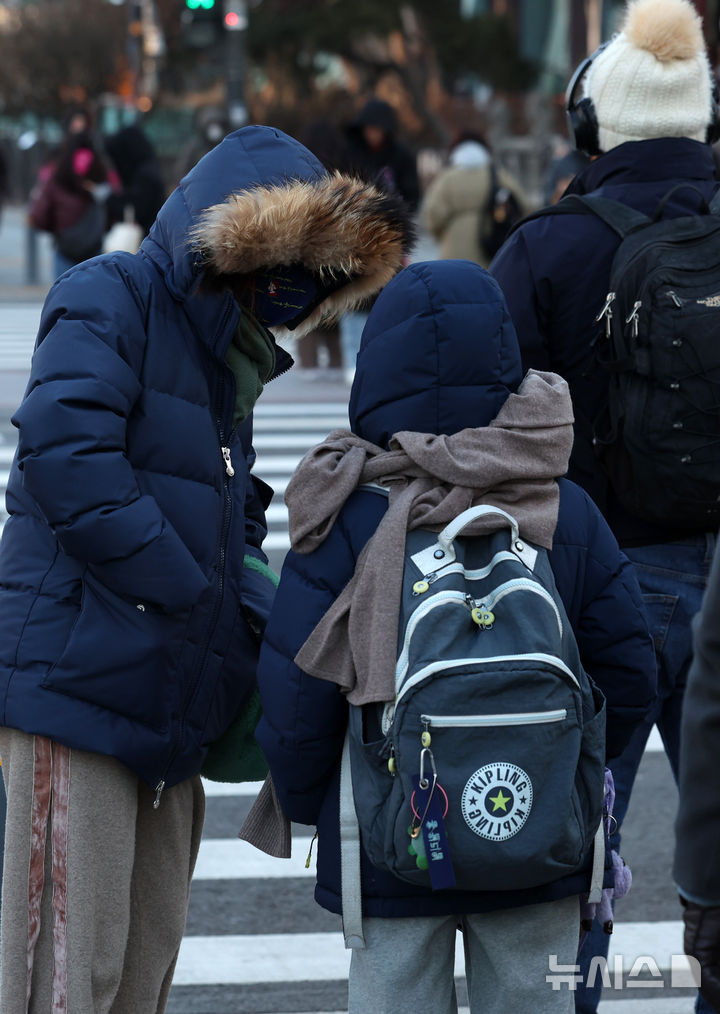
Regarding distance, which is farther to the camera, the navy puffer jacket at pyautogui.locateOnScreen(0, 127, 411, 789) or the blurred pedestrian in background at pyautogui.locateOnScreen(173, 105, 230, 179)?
the blurred pedestrian in background at pyautogui.locateOnScreen(173, 105, 230, 179)

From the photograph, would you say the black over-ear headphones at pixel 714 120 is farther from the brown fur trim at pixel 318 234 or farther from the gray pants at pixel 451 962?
the gray pants at pixel 451 962

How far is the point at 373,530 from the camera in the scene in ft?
8.84

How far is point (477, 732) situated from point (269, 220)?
3.51ft

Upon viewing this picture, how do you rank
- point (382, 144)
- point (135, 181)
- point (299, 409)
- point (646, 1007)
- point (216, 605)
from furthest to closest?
1. point (135, 181)
2. point (382, 144)
3. point (299, 409)
4. point (646, 1007)
5. point (216, 605)

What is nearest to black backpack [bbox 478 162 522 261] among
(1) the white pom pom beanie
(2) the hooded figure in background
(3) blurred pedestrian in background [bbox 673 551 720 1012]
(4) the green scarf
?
(2) the hooded figure in background

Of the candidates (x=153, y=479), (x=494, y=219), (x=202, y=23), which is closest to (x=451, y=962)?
(x=153, y=479)

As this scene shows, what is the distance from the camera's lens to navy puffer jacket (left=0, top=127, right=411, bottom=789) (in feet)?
9.21

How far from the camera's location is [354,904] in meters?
2.66

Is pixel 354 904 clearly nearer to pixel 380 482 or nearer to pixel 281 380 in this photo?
pixel 380 482

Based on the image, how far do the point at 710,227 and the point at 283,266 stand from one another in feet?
3.35

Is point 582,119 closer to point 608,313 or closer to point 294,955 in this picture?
point 608,313

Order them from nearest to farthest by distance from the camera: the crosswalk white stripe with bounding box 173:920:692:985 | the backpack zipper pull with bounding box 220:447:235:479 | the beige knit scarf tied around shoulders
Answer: the beige knit scarf tied around shoulders < the backpack zipper pull with bounding box 220:447:235:479 < the crosswalk white stripe with bounding box 173:920:692:985

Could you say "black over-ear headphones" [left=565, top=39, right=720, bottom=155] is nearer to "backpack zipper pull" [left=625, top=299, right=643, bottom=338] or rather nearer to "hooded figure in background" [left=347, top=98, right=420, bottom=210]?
"backpack zipper pull" [left=625, top=299, right=643, bottom=338]

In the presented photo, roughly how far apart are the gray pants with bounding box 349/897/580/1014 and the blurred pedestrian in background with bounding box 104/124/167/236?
13.5m
